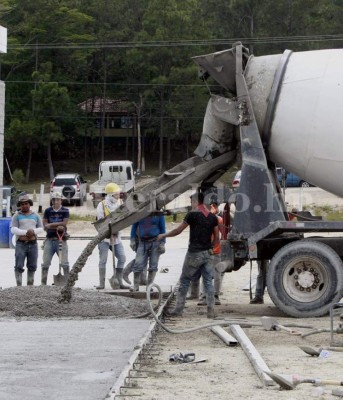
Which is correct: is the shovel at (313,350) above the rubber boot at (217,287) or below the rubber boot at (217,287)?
above

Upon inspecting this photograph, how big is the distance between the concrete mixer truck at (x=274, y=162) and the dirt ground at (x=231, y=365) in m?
0.69

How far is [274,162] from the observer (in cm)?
1698

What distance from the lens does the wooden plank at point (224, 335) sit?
12.9 metres

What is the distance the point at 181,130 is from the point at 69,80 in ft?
28.8

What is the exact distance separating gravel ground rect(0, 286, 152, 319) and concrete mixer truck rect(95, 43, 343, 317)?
115 cm

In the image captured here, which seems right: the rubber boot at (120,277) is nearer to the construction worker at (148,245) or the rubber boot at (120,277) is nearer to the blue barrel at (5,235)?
the construction worker at (148,245)

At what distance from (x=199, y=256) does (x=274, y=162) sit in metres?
2.02

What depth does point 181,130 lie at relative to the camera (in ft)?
227

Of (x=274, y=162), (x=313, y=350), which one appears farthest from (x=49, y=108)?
(x=313, y=350)

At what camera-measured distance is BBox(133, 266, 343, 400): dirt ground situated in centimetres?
970

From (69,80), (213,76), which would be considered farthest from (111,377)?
(69,80)

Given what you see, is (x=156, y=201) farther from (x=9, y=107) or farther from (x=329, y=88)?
(x=9, y=107)

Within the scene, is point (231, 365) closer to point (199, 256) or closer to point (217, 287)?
point (199, 256)

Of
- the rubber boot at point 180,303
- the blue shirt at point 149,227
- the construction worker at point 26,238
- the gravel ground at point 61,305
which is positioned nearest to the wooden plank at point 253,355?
the rubber boot at point 180,303
